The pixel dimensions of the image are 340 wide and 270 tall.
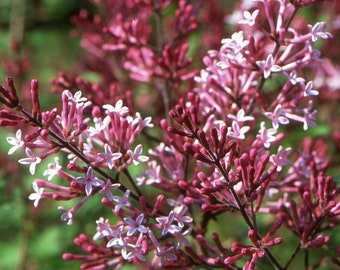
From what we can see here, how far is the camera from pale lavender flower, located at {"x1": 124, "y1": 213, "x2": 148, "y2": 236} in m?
2.07

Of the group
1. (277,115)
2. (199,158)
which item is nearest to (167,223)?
(199,158)

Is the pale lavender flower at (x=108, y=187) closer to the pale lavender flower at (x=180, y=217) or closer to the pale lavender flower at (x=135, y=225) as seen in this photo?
the pale lavender flower at (x=135, y=225)

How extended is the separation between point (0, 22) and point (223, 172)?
15.1 feet

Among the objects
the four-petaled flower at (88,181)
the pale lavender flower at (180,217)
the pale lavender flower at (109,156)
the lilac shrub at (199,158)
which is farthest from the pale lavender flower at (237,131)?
the four-petaled flower at (88,181)

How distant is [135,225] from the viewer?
83.0 inches

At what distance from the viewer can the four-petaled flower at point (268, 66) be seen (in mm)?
2270

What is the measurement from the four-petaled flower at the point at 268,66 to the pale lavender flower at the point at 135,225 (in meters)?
0.76

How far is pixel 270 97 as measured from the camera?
3604 millimetres

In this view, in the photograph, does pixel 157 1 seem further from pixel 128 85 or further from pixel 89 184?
pixel 89 184

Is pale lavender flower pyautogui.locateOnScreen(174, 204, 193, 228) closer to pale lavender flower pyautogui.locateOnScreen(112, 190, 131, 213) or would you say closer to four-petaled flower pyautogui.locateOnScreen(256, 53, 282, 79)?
pale lavender flower pyautogui.locateOnScreen(112, 190, 131, 213)

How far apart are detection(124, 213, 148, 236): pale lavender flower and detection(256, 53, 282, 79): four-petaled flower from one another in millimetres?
758

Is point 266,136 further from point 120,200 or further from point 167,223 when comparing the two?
point 120,200

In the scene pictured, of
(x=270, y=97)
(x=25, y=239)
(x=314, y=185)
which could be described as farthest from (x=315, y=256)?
(x=25, y=239)

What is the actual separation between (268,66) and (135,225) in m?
0.83
